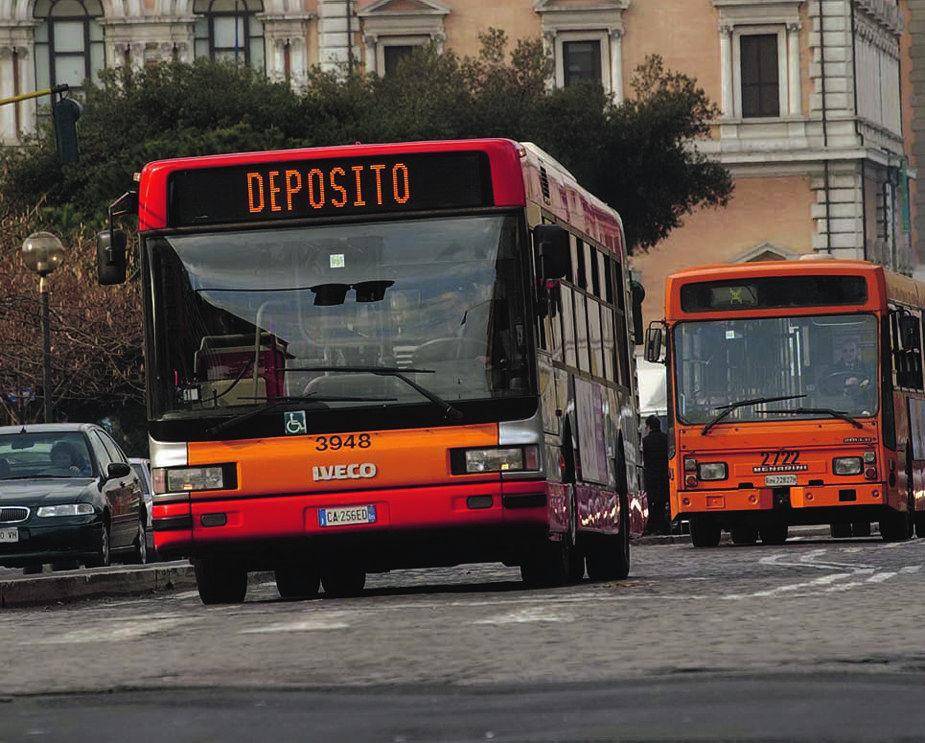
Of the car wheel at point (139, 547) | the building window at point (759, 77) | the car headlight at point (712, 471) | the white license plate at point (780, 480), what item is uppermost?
the building window at point (759, 77)

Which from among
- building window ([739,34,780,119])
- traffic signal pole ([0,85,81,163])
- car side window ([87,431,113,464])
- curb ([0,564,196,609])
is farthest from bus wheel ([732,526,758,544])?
building window ([739,34,780,119])

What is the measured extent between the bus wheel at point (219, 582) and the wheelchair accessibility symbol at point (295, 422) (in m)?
1.33

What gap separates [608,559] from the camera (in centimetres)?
2175

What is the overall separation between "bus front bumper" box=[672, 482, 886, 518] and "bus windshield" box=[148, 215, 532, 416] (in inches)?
454

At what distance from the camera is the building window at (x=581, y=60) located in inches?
3123

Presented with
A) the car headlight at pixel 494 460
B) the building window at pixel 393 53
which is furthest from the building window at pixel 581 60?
the car headlight at pixel 494 460

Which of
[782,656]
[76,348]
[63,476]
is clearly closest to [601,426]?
[63,476]

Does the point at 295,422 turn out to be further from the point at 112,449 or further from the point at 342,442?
the point at 112,449

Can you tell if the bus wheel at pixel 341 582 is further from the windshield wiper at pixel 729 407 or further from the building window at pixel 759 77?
the building window at pixel 759 77

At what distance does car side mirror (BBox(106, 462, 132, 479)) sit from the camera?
26938mm

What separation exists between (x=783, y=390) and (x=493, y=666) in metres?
17.3

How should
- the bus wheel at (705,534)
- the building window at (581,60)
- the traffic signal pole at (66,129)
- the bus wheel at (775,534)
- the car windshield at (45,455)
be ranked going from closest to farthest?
the car windshield at (45,455) → the bus wheel at (705,534) → the bus wheel at (775,534) → the traffic signal pole at (66,129) → the building window at (581,60)

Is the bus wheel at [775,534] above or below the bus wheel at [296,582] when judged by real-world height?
below

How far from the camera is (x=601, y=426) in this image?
71.8 ft
